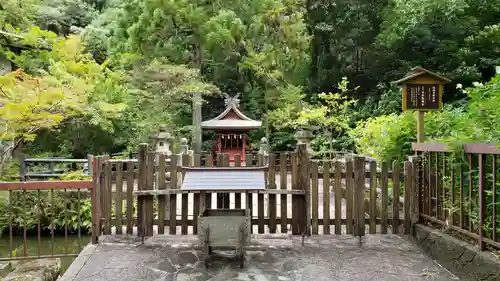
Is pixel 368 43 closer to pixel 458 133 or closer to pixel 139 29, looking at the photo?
pixel 139 29

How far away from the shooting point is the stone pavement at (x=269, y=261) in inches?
173

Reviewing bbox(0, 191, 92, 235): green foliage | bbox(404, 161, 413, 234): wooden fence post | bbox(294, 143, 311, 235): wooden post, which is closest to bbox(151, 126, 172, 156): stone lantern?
bbox(0, 191, 92, 235): green foliage

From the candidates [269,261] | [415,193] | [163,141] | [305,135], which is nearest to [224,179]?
[269,261]

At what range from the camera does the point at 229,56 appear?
19344 mm

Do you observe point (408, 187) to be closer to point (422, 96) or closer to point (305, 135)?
point (422, 96)

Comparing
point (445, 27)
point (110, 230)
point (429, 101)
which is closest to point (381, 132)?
point (429, 101)

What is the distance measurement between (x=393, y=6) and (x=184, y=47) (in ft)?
36.3

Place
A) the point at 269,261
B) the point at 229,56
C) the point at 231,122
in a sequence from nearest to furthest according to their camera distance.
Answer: the point at 269,261, the point at 231,122, the point at 229,56

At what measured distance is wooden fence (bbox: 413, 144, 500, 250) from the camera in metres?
3.90

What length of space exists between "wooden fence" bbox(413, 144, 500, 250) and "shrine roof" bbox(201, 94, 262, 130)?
9.70 meters

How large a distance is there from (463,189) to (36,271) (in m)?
5.51

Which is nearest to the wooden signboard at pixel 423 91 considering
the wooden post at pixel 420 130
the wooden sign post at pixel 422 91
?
the wooden sign post at pixel 422 91

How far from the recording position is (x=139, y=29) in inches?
654

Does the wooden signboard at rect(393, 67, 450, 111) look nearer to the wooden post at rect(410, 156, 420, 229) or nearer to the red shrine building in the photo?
the wooden post at rect(410, 156, 420, 229)
